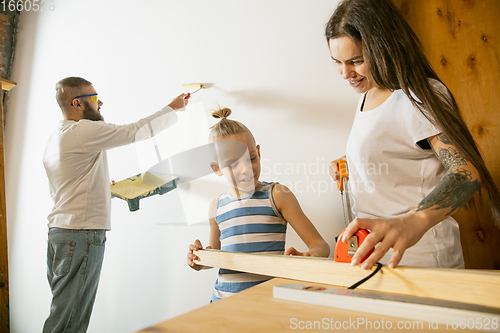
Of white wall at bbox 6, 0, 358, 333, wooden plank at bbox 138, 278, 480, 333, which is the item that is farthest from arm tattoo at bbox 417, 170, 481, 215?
white wall at bbox 6, 0, 358, 333

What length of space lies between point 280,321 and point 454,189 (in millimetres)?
394

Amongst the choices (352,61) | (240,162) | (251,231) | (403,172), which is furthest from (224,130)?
(403,172)

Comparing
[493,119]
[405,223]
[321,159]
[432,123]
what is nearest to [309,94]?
[321,159]

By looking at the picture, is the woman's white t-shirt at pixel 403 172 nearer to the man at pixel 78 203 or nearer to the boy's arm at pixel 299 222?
the boy's arm at pixel 299 222

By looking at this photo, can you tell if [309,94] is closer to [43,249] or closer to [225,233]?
[225,233]

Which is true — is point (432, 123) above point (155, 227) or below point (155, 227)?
above

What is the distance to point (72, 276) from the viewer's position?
1461mm

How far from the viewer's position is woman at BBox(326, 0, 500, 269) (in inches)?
24.1

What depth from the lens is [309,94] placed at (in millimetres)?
1423

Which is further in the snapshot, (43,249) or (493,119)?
(43,249)

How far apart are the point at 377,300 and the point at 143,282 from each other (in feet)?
5.41

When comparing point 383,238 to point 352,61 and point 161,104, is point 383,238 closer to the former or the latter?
point 352,61

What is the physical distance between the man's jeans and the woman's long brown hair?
4.63 ft

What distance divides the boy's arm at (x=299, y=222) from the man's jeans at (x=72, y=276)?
1.01 m
